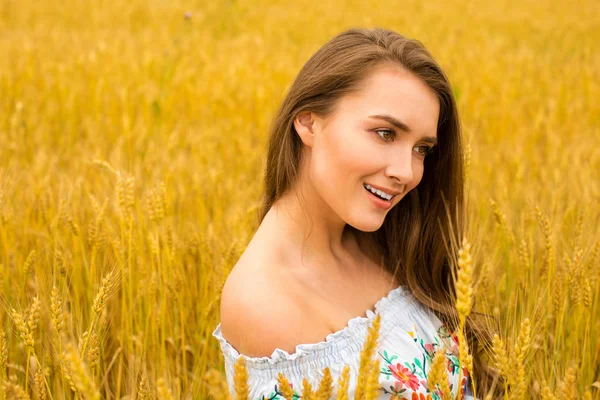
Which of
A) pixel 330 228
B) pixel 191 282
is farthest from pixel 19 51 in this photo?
pixel 330 228

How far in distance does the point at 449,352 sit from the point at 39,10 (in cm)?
759

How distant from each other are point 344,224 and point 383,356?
34cm

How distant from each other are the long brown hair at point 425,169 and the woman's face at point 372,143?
35 mm

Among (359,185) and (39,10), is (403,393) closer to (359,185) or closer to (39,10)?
(359,185)

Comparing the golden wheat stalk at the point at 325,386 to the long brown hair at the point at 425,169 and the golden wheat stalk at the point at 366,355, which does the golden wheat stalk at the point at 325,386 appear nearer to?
the golden wheat stalk at the point at 366,355

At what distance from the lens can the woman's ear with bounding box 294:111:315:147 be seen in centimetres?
134

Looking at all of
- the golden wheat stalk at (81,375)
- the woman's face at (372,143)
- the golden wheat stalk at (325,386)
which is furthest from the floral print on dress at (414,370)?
the golden wheat stalk at (81,375)

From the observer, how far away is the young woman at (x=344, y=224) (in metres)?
1.18

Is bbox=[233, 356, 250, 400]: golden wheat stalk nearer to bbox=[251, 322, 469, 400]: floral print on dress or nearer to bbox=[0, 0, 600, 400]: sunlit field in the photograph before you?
bbox=[0, 0, 600, 400]: sunlit field

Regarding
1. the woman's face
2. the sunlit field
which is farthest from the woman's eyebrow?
the sunlit field

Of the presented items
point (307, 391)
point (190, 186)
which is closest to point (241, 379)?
point (307, 391)

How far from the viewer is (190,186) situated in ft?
7.97

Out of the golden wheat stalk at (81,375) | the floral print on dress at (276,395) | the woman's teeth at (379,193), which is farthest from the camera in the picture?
the woman's teeth at (379,193)

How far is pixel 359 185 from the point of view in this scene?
1.25 m
